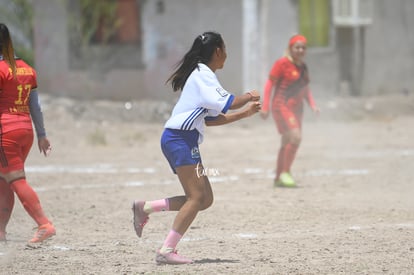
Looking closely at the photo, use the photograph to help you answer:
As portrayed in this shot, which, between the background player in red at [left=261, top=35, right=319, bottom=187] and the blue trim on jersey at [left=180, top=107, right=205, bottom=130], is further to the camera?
the background player in red at [left=261, top=35, right=319, bottom=187]

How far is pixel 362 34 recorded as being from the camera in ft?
68.5

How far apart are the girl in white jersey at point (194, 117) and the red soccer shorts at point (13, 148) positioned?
136 centimetres

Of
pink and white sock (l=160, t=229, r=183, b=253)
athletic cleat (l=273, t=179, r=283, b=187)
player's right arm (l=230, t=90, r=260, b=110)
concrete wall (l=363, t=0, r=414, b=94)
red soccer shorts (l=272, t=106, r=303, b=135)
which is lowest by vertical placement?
concrete wall (l=363, t=0, r=414, b=94)

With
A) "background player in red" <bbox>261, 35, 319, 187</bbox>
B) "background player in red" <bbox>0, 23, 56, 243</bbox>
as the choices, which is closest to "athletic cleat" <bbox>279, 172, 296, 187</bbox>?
"background player in red" <bbox>261, 35, 319, 187</bbox>

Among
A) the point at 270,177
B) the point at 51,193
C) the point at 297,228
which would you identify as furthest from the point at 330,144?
the point at 297,228

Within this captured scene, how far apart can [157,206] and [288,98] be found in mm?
4616

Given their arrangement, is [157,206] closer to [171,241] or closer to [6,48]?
[171,241]

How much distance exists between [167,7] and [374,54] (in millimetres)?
5191

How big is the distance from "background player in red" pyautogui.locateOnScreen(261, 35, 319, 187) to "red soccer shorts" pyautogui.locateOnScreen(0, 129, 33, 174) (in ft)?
13.6

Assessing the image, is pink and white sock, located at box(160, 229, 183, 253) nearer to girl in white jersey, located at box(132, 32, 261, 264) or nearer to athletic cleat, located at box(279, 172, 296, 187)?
girl in white jersey, located at box(132, 32, 261, 264)

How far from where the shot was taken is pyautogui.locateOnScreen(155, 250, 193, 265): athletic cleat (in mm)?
6426

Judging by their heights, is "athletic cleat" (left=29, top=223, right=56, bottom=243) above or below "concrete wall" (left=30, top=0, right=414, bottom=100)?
above

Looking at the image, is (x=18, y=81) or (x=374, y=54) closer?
(x=18, y=81)

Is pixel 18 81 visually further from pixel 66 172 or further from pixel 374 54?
pixel 374 54
